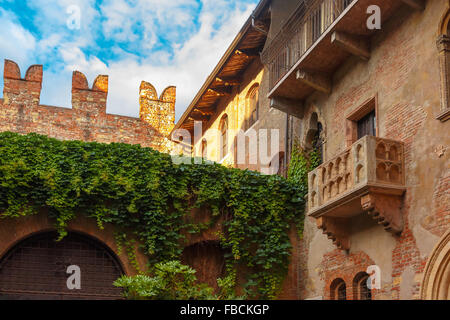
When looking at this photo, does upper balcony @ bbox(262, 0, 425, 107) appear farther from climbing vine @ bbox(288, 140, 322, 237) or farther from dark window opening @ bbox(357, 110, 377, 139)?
climbing vine @ bbox(288, 140, 322, 237)

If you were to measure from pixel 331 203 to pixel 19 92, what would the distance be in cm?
1768

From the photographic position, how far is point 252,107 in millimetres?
20297

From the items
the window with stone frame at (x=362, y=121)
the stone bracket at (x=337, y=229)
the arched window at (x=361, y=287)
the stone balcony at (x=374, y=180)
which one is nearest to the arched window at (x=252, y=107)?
the window with stone frame at (x=362, y=121)

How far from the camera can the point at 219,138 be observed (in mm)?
23250

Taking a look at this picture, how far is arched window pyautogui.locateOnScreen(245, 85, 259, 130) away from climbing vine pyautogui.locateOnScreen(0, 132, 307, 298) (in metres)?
4.38

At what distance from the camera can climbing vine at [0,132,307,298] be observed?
14.1m

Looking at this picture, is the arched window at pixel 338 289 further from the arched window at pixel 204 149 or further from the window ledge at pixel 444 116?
the arched window at pixel 204 149

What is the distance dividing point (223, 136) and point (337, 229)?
1049 cm

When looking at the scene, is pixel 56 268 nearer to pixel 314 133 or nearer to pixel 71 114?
pixel 314 133

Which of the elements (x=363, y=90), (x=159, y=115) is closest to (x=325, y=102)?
(x=363, y=90)

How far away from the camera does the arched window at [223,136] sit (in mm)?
22516

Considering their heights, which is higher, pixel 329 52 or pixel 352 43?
pixel 329 52

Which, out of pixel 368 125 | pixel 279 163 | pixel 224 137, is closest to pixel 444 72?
pixel 368 125

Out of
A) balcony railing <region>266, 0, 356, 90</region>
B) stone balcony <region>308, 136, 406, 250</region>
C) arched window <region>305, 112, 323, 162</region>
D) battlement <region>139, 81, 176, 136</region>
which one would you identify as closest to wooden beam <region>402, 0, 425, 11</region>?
balcony railing <region>266, 0, 356, 90</region>
